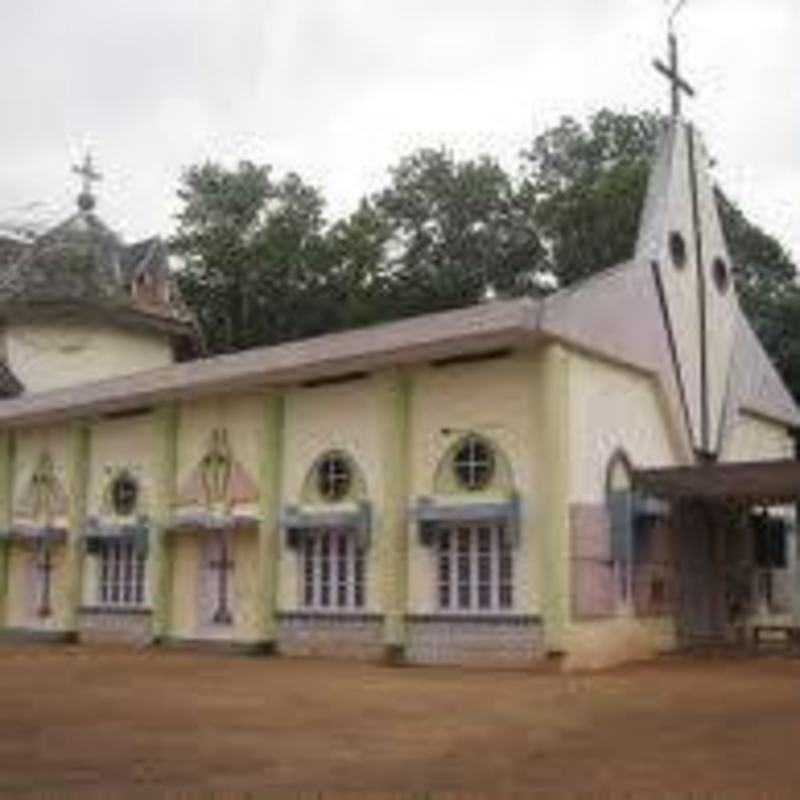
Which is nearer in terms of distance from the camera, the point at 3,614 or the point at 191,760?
the point at 191,760

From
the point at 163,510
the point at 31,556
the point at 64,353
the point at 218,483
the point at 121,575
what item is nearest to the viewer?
the point at 218,483

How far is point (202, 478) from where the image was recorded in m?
27.8

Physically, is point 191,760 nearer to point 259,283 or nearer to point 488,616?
point 488,616

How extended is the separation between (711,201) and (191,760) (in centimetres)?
2062

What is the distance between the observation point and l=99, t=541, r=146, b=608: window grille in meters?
29.2

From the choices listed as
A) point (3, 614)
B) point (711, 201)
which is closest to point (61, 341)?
point (3, 614)

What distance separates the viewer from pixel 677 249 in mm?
27484

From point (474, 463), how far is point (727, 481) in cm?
408

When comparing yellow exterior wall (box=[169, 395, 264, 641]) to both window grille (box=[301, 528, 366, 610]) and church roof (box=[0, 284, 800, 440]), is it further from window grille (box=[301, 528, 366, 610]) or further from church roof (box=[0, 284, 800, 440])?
window grille (box=[301, 528, 366, 610])

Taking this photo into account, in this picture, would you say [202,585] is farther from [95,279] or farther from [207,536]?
[95,279]

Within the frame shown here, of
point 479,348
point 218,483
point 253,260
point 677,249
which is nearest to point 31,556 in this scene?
point 218,483

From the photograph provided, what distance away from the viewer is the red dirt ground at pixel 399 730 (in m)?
10.8

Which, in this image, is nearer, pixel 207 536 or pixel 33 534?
pixel 207 536

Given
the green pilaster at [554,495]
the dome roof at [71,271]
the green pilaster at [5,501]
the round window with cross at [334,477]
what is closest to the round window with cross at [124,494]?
the green pilaster at [5,501]
